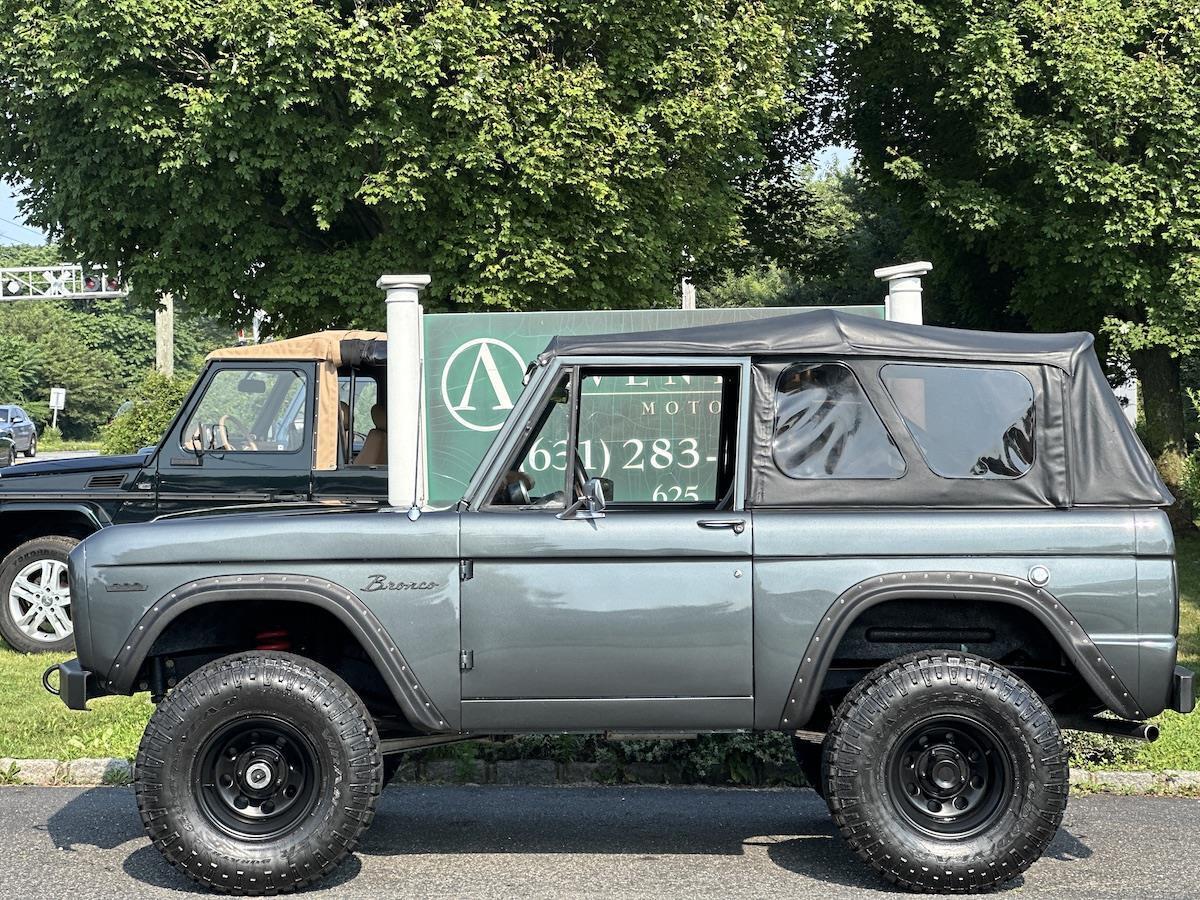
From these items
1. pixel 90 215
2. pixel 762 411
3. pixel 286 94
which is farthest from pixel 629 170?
pixel 762 411

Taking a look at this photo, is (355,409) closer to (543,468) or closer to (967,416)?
(543,468)

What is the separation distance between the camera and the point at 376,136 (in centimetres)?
1596

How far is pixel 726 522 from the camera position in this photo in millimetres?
5461

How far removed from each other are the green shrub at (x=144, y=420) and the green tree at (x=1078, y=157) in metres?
13.8

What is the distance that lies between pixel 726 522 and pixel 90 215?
46.5ft

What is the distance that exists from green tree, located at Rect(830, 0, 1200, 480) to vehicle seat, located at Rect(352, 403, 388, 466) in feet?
37.8

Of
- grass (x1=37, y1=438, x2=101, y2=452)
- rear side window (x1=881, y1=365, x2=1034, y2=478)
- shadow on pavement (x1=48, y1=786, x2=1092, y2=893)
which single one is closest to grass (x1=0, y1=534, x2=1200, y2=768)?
shadow on pavement (x1=48, y1=786, x2=1092, y2=893)

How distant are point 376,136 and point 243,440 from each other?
20.8 feet

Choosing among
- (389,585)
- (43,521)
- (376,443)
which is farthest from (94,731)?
(43,521)

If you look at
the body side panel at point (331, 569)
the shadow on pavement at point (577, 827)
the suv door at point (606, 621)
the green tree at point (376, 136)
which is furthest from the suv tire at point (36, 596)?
the suv door at point (606, 621)

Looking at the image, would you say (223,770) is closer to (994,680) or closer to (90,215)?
(994,680)

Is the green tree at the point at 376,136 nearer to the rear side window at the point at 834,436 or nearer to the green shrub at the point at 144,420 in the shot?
the green shrub at the point at 144,420

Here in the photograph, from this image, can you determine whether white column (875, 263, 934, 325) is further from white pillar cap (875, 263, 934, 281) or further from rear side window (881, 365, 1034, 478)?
rear side window (881, 365, 1034, 478)

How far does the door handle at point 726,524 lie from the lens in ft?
17.9
